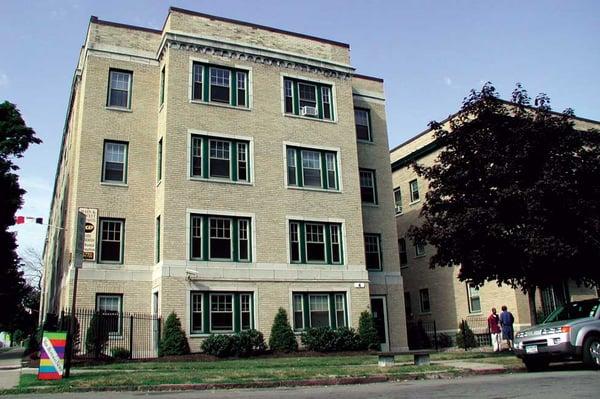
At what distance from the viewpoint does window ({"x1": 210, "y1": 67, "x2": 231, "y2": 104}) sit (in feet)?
83.4

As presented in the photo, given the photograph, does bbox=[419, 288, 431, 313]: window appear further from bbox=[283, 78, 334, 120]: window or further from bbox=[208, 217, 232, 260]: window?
bbox=[208, 217, 232, 260]: window

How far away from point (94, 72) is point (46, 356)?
578 inches

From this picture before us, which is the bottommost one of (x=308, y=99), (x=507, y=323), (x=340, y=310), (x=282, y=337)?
(x=282, y=337)

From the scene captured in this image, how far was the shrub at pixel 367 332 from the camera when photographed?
79.7ft

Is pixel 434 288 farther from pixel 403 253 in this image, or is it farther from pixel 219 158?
pixel 219 158

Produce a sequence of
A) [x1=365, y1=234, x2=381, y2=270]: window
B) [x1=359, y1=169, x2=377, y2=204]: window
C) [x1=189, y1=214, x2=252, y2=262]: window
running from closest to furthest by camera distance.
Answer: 1. [x1=189, y1=214, x2=252, y2=262]: window
2. [x1=365, y1=234, x2=381, y2=270]: window
3. [x1=359, y1=169, x2=377, y2=204]: window

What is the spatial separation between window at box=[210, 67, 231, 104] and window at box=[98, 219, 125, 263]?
21.8ft

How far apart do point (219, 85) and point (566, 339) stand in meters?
17.4

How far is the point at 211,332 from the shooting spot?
22484 millimetres

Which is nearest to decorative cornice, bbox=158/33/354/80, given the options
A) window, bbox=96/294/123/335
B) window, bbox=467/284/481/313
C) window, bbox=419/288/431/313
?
window, bbox=96/294/123/335

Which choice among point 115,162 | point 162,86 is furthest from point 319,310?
point 162,86

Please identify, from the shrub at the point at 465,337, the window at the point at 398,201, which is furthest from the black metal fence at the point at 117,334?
the window at the point at 398,201

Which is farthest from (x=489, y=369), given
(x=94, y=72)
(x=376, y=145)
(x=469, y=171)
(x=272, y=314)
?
(x=94, y=72)

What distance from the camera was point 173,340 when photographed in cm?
2128
